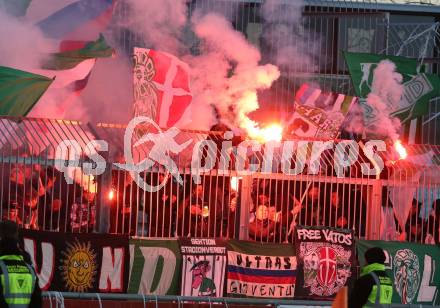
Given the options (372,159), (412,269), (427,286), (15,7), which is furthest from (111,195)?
(427,286)

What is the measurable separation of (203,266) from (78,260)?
6.10 ft

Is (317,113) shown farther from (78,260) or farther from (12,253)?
(12,253)

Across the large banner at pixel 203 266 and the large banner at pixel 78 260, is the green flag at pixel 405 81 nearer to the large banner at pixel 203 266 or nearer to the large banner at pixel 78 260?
the large banner at pixel 203 266

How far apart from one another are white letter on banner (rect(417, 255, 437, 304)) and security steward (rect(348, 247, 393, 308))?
590cm

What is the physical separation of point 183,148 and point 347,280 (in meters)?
3.20

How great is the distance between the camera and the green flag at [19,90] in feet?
57.5

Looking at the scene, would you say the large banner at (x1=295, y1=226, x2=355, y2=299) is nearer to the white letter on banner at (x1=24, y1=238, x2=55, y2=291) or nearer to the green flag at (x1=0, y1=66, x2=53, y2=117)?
the white letter on banner at (x1=24, y1=238, x2=55, y2=291)

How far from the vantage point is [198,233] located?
17.2 m

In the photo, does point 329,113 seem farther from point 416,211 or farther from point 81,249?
point 81,249

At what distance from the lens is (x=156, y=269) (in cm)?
1628

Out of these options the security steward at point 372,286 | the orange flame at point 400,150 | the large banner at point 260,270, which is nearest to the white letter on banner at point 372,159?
the orange flame at point 400,150

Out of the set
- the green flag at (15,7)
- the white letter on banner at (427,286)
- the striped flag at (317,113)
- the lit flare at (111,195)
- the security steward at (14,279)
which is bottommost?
the white letter on banner at (427,286)

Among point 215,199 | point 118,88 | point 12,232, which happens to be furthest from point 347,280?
point 12,232

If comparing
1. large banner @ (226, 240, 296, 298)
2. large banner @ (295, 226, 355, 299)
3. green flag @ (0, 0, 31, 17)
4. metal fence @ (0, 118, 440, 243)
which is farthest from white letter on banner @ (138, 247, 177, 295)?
green flag @ (0, 0, 31, 17)
